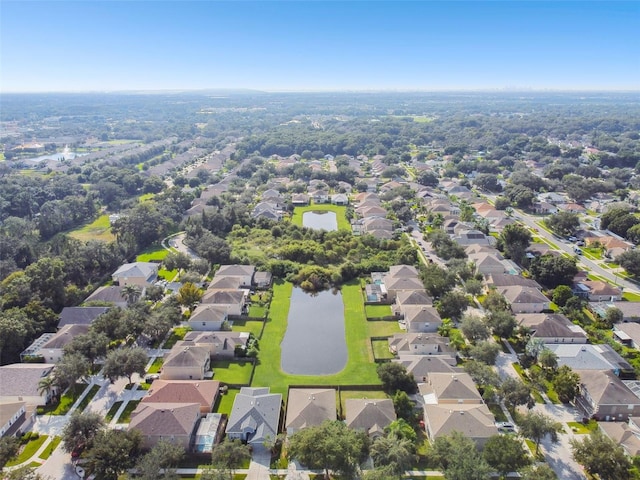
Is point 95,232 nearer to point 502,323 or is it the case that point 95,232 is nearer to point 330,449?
point 330,449

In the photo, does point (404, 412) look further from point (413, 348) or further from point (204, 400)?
point (204, 400)

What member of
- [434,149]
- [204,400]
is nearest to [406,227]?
[204,400]

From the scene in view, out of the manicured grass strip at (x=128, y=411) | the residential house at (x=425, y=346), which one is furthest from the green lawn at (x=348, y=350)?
the manicured grass strip at (x=128, y=411)

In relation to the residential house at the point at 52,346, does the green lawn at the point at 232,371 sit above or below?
below

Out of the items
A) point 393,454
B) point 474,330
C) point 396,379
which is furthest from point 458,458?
point 474,330

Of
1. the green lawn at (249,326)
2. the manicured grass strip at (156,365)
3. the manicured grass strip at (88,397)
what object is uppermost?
the manicured grass strip at (88,397)

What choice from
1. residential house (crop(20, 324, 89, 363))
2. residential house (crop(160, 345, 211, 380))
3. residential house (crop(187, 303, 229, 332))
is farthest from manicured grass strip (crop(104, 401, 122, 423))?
residential house (crop(187, 303, 229, 332))

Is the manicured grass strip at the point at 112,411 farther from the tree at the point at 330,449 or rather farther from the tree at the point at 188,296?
the tree at the point at 330,449
